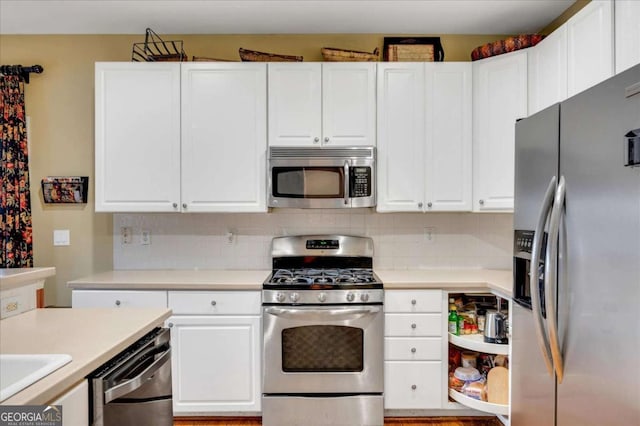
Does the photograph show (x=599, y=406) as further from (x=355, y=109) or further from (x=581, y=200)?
(x=355, y=109)

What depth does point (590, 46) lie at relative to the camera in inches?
76.8

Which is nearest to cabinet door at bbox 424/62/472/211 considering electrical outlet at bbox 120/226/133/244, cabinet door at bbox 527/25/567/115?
cabinet door at bbox 527/25/567/115

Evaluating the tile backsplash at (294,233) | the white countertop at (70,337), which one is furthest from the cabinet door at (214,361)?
the white countertop at (70,337)

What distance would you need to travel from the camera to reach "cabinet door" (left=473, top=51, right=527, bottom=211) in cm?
259

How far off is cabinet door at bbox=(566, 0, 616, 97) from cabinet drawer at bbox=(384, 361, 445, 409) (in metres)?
1.73

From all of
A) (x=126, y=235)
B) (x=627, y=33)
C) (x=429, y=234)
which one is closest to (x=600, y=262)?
(x=627, y=33)

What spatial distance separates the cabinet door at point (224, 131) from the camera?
8.80 ft

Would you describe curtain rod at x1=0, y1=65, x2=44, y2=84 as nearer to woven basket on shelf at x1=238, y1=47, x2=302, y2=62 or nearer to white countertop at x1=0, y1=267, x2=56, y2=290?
woven basket on shelf at x1=238, y1=47, x2=302, y2=62

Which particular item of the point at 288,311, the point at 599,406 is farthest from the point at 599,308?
the point at 288,311

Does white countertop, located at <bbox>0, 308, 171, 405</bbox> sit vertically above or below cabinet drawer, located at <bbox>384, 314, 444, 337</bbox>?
above

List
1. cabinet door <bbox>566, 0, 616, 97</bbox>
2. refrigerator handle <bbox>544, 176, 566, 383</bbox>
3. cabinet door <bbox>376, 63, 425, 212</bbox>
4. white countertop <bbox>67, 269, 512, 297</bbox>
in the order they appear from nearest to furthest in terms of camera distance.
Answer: refrigerator handle <bbox>544, 176, 566, 383</bbox> < cabinet door <bbox>566, 0, 616, 97</bbox> < white countertop <bbox>67, 269, 512, 297</bbox> < cabinet door <bbox>376, 63, 425, 212</bbox>

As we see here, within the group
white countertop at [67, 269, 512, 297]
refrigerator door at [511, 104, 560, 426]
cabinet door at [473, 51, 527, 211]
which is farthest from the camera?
cabinet door at [473, 51, 527, 211]

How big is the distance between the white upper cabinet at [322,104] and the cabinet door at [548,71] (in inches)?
38.2

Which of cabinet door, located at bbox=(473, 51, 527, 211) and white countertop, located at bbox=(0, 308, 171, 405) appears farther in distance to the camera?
cabinet door, located at bbox=(473, 51, 527, 211)
